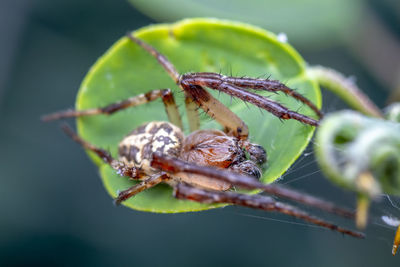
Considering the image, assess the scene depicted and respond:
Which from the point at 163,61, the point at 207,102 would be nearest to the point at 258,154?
the point at 207,102

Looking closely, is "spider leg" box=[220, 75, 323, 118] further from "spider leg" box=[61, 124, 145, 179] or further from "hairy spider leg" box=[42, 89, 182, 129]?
"spider leg" box=[61, 124, 145, 179]

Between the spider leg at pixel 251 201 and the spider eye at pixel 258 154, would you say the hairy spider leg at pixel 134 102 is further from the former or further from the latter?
the spider leg at pixel 251 201

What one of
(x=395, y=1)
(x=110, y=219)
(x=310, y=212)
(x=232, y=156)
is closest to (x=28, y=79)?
(x=110, y=219)

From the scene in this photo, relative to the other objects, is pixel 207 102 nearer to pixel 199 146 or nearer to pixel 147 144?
pixel 199 146

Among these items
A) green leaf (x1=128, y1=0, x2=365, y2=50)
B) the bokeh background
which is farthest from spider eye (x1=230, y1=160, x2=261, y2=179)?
green leaf (x1=128, y1=0, x2=365, y2=50)

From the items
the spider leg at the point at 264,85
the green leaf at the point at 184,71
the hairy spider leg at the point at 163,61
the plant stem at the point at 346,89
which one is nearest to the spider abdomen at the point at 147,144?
the green leaf at the point at 184,71

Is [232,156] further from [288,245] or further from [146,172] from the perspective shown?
[288,245]

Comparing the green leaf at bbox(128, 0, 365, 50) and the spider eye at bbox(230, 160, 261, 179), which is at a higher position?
the green leaf at bbox(128, 0, 365, 50)
